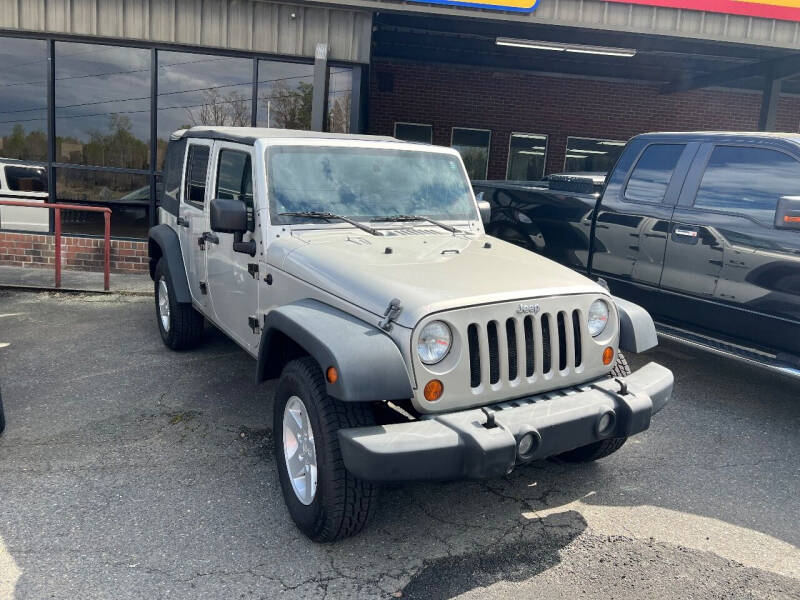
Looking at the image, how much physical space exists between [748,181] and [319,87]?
564cm

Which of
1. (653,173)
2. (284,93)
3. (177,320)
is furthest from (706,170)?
(284,93)

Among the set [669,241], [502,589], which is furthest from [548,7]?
[502,589]

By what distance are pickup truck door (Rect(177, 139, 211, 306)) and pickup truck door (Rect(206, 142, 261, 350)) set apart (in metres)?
0.20

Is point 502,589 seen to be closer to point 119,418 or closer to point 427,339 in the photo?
point 427,339

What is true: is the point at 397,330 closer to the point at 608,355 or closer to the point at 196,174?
the point at 608,355

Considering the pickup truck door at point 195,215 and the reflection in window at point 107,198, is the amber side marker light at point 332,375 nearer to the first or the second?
the pickup truck door at point 195,215

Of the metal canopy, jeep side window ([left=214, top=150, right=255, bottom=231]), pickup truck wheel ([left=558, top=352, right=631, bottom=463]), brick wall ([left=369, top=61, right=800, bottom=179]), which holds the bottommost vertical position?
pickup truck wheel ([left=558, top=352, right=631, bottom=463])

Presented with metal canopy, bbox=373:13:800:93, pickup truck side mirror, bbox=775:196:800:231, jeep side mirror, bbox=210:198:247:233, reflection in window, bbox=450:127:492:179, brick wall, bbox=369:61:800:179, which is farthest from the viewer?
reflection in window, bbox=450:127:492:179

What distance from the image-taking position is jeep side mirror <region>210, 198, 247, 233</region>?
Answer: 12.7 feet

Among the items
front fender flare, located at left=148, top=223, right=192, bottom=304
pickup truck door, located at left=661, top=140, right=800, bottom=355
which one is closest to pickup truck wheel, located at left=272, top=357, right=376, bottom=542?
front fender flare, located at left=148, top=223, right=192, bottom=304

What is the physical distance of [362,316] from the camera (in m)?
3.20

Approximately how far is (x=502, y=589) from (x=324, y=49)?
24.8ft

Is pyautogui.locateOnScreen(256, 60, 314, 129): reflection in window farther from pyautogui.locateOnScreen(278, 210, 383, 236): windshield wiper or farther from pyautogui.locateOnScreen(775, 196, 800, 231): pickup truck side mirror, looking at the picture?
pyautogui.locateOnScreen(775, 196, 800, 231): pickup truck side mirror

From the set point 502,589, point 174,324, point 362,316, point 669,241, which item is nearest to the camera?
point 502,589
